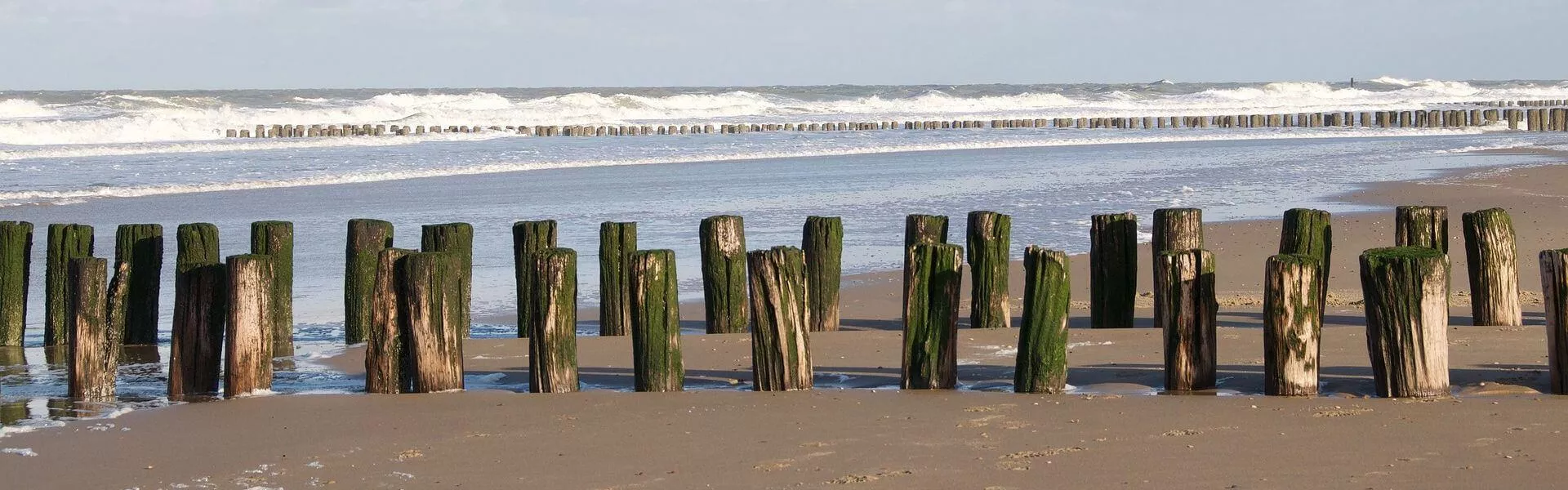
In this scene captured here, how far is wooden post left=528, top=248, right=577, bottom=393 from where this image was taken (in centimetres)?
607

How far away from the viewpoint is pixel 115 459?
520cm

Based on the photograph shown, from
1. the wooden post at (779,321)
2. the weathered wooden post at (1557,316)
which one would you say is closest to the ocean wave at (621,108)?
the wooden post at (779,321)

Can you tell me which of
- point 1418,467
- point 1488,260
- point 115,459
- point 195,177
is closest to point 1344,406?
point 1418,467

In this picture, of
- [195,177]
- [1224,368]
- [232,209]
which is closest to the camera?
[1224,368]

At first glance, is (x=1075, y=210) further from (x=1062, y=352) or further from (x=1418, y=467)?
(x=1418, y=467)

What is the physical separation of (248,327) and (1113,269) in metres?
4.05

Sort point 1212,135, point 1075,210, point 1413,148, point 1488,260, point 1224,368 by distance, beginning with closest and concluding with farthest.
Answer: point 1224,368 < point 1488,260 < point 1075,210 < point 1413,148 < point 1212,135

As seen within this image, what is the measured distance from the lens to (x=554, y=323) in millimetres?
6129

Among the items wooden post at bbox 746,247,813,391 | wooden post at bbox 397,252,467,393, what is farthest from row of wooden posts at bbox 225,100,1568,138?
wooden post at bbox 746,247,813,391

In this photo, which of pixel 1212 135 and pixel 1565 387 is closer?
pixel 1565 387

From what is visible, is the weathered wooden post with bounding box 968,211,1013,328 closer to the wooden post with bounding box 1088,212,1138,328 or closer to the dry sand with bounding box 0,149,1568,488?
the wooden post with bounding box 1088,212,1138,328

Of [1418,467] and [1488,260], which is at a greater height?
[1488,260]

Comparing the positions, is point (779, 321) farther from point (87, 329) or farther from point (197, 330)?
point (87, 329)

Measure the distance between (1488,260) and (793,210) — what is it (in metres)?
8.35
